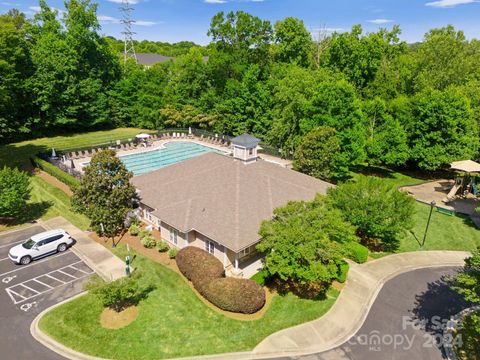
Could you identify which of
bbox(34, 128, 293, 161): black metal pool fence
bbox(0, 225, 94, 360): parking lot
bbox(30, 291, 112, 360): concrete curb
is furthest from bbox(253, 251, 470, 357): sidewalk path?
bbox(34, 128, 293, 161): black metal pool fence

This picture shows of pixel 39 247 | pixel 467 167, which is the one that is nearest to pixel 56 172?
pixel 39 247

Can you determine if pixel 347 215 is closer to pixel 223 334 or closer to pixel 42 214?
pixel 223 334

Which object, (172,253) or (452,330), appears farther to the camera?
(172,253)

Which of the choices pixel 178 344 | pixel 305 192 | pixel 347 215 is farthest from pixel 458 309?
pixel 178 344

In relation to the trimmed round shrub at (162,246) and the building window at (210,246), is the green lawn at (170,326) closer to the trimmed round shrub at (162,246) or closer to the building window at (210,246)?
the building window at (210,246)

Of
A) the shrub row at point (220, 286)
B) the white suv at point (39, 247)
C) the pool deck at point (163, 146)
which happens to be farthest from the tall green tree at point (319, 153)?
the white suv at point (39, 247)

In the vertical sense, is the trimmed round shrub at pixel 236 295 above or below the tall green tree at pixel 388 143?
below

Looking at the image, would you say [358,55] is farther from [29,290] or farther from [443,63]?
[29,290]
